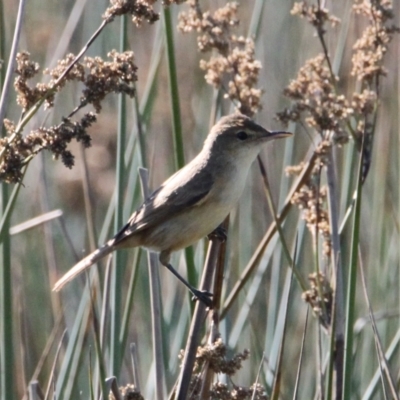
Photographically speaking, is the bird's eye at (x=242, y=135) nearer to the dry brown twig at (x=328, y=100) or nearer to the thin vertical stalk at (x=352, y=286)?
the dry brown twig at (x=328, y=100)

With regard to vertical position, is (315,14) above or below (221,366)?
above

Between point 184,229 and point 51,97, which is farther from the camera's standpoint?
point 184,229

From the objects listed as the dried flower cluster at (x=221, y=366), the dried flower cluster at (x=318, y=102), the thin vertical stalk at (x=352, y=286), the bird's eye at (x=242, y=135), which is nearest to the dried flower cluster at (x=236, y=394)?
the dried flower cluster at (x=221, y=366)

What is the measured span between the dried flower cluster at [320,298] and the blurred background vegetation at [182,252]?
71mm

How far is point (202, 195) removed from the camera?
3.24 metres

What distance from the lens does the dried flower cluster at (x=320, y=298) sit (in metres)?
2.74

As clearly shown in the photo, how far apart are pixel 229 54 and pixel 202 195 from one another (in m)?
0.64

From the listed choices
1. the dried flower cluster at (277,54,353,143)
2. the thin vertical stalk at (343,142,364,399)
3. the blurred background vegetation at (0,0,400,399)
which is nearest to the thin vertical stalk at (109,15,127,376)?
the blurred background vegetation at (0,0,400,399)

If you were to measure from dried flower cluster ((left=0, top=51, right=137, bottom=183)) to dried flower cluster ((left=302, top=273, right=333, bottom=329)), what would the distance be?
109 cm

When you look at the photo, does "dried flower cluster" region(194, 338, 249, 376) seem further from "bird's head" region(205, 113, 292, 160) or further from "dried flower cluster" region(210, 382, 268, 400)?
"bird's head" region(205, 113, 292, 160)

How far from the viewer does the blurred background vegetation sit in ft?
9.68

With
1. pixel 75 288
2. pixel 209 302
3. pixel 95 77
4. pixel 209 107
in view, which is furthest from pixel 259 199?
pixel 95 77

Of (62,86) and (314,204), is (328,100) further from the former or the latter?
(62,86)

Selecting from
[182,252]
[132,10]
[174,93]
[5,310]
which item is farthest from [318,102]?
[182,252]
